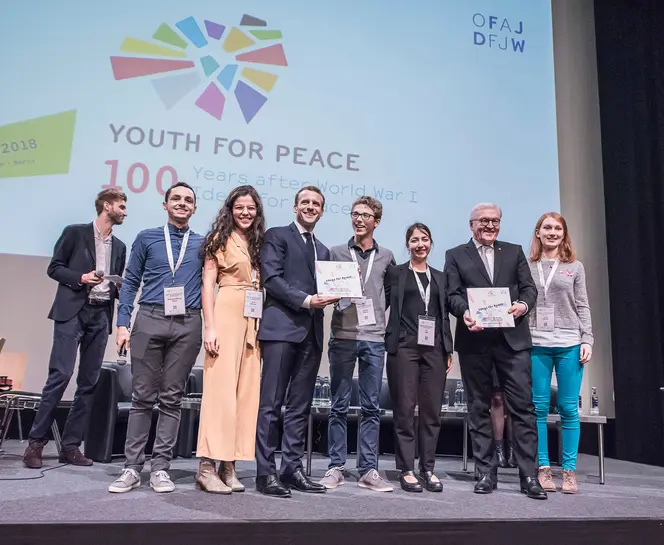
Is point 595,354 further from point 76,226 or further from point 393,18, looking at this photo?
point 76,226

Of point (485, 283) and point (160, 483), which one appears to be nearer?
point (160, 483)

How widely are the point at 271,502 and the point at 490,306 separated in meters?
1.35

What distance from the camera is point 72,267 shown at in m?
3.46

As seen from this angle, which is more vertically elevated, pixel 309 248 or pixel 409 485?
pixel 309 248

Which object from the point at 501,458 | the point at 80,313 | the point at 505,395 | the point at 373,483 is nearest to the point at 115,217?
the point at 80,313

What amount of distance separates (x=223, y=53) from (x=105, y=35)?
85 cm

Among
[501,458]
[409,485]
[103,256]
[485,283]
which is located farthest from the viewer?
[501,458]

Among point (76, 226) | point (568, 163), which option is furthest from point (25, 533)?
point (568, 163)

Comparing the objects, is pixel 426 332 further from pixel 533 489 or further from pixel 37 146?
pixel 37 146

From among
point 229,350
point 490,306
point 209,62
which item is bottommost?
point 229,350

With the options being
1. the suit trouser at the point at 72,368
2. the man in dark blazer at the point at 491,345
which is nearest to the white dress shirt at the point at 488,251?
the man in dark blazer at the point at 491,345

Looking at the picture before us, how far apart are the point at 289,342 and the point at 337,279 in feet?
1.17

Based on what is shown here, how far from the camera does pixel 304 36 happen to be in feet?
16.2

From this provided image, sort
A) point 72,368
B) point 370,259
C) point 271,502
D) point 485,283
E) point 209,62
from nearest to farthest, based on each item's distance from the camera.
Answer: point 271,502 → point 485,283 → point 370,259 → point 72,368 → point 209,62
